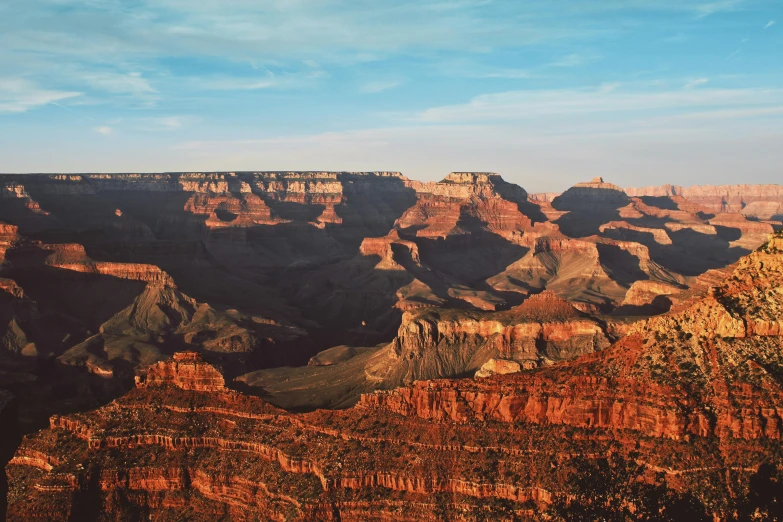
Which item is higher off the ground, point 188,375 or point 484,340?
point 188,375

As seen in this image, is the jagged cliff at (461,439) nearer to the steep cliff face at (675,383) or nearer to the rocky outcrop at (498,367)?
the steep cliff face at (675,383)

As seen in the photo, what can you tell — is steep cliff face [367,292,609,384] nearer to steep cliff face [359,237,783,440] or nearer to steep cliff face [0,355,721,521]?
steep cliff face [359,237,783,440]

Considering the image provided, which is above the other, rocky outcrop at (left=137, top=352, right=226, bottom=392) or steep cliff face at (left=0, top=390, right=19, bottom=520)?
rocky outcrop at (left=137, top=352, right=226, bottom=392)

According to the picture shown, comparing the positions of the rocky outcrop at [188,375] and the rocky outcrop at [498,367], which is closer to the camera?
the rocky outcrop at [188,375]

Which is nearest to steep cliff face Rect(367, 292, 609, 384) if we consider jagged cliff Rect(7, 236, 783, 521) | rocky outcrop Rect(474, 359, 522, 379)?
rocky outcrop Rect(474, 359, 522, 379)

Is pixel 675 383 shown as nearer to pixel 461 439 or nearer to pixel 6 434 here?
pixel 461 439

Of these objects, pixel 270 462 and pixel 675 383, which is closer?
pixel 675 383

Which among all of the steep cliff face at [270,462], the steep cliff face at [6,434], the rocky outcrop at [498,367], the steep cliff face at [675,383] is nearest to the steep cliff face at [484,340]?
the rocky outcrop at [498,367]

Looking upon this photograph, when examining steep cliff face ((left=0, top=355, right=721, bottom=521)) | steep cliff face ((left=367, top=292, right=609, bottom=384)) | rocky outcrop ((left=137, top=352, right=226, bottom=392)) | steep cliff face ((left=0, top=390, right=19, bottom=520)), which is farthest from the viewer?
Answer: steep cliff face ((left=367, top=292, right=609, bottom=384))

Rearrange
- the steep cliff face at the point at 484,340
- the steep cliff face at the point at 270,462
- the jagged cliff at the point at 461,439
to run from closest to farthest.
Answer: the jagged cliff at the point at 461,439 → the steep cliff face at the point at 270,462 → the steep cliff face at the point at 484,340

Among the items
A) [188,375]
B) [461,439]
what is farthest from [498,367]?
[461,439]

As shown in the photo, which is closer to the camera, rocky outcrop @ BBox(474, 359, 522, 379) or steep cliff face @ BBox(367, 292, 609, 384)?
rocky outcrop @ BBox(474, 359, 522, 379)
